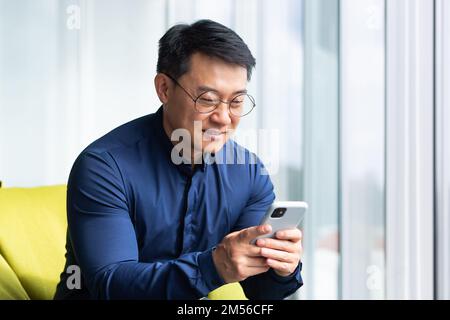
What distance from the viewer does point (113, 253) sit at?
108 centimetres

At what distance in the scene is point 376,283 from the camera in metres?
2.10

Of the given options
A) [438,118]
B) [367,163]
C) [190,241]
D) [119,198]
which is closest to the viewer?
[119,198]

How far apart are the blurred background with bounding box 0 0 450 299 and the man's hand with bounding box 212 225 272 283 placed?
1107mm

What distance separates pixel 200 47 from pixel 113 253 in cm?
→ 43

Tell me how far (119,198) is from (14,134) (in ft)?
3.58

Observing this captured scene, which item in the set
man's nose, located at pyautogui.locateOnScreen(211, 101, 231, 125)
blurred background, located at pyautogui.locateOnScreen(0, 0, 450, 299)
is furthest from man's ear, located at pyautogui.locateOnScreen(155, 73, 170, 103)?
blurred background, located at pyautogui.locateOnScreen(0, 0, 450, 299)

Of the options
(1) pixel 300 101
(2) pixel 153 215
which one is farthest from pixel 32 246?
(1) pixel 300 101

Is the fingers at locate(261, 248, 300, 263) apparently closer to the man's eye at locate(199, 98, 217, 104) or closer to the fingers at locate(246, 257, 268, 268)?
the fingers at locate(246, 257, 268, 268)

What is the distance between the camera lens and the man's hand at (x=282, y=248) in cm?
103

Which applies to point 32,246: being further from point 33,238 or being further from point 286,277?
point 286,277
